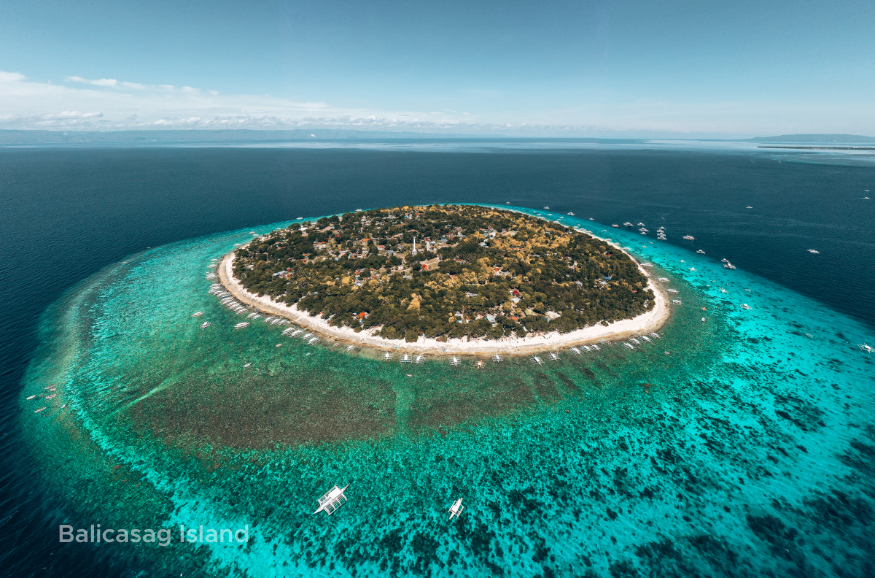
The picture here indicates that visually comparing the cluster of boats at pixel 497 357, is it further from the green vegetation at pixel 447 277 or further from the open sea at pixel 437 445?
the green vegetation at pixel 447 277

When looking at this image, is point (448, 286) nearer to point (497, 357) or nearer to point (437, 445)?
point (497, 357)

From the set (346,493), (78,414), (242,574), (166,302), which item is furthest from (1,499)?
(166,302)

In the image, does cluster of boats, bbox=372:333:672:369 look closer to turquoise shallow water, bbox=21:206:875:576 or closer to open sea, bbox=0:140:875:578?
open sea, bbox=0:140:875:578

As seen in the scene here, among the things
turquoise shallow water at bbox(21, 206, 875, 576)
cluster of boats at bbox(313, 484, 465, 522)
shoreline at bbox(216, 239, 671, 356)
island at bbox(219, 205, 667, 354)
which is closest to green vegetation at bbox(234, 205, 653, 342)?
island at bbox(219, 205, 667, 354)

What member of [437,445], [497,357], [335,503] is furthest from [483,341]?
[335,503]

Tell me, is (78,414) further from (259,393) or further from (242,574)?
(242,574)
